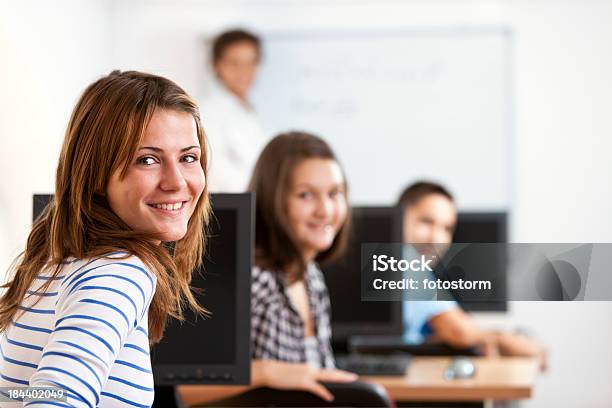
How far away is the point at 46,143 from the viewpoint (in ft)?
4.63

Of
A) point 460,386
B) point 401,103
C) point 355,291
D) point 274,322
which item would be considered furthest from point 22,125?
point 401,103

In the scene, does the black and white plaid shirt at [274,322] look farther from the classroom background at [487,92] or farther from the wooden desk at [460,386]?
the classroom background at [487,92]

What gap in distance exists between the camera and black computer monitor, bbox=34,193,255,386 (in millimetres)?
1152

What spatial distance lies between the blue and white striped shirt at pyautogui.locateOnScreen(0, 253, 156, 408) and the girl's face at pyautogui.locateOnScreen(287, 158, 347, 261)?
2.23ft

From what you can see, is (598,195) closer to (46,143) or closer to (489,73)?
(489,73)

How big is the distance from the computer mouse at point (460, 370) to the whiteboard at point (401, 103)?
148cm

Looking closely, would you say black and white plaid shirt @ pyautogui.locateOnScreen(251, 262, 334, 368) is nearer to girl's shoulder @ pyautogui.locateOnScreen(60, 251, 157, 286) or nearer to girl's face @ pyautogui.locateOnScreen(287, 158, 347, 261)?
girl's face @ pyautogui.locateOnScreen(287, 158, 347, 261)

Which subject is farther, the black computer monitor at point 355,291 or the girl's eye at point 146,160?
the black computer monitor at point 355,291

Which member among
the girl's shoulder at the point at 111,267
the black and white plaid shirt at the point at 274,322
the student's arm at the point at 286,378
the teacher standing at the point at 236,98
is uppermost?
the teacher standing at the point at 236,98

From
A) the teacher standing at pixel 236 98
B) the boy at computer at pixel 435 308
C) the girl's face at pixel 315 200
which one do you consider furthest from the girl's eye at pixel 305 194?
the teacher standing at pixel 236 98

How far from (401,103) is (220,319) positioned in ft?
8.30

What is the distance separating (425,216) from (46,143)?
1.03m

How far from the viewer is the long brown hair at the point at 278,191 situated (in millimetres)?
1499

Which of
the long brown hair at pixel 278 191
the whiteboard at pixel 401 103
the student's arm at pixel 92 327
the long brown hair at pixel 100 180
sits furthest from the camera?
the whiteboard at pixel 401 103
